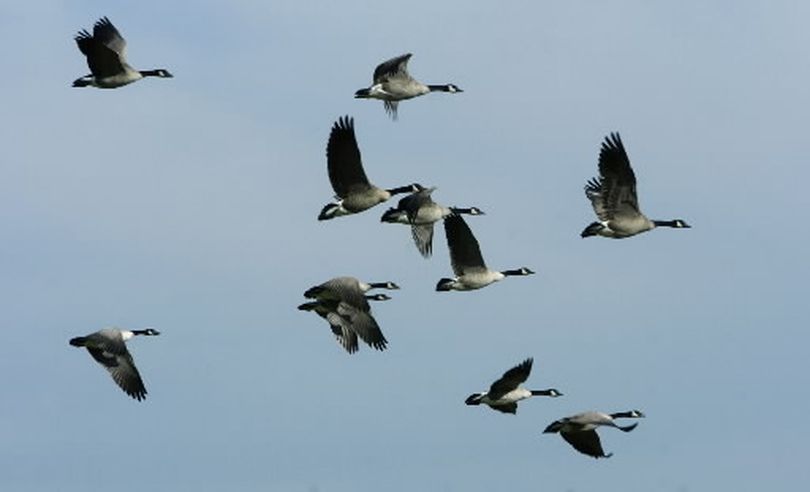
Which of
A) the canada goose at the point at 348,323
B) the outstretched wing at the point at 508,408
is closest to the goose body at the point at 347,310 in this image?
the canada goose at the point at 348,323

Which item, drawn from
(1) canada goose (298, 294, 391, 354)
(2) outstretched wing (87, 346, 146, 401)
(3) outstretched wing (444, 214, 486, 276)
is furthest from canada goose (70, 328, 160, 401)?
(3) outstretched wing (444, 214, 486, 276)

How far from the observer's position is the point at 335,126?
3394 cm

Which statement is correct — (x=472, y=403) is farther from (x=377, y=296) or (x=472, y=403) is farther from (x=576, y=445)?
(x=377, y=296)

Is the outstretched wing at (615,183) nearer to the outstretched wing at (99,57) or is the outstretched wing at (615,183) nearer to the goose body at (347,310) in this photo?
the goose body at (347,310)

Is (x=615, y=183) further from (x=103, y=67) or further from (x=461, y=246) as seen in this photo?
(x=103, y=67)

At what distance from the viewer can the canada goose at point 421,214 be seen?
34.1 meters

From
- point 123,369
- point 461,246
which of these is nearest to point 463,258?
point 461,246

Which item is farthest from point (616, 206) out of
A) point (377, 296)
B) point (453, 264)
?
point (377, 296)

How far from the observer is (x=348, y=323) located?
116ft

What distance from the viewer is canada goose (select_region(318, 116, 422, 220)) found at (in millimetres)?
34031

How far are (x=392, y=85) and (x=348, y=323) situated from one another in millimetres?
4015

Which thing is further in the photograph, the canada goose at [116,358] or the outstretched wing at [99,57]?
the outstretched wing at [99,57]

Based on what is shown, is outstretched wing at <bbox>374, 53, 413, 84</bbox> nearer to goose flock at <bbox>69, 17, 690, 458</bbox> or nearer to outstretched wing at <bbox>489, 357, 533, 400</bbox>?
goose flock at <bbox>69, 17, 690, 458</bbox>

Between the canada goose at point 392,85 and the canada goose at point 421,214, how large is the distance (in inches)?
78.0
